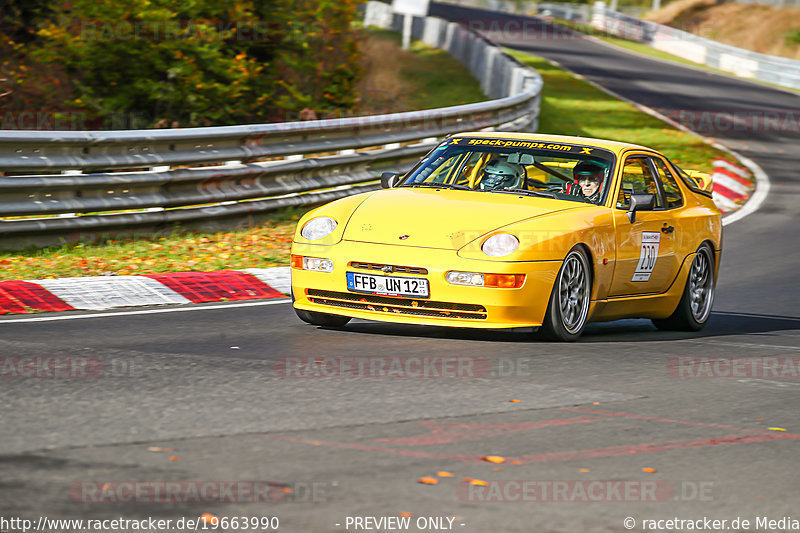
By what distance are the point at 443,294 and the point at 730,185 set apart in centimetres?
1240

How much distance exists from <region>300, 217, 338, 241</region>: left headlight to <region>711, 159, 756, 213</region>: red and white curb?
992 cm

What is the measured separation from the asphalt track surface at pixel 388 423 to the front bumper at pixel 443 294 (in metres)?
0.19

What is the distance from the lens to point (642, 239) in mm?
8953

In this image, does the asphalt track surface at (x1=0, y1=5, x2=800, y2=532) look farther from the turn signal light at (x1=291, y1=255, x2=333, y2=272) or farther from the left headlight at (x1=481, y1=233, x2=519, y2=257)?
the left headlight at (x1=481, y1=233, x2=519, y2=257)

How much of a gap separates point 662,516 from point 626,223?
14.9 feet

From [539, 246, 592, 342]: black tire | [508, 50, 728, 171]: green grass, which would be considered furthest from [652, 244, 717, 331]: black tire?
[508, 50, 728, 171]: green grass

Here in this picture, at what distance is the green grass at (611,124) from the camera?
21.8 meters

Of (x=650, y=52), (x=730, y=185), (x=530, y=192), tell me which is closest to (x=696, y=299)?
(x=530, y=192)

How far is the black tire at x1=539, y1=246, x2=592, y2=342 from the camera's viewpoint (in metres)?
7.91

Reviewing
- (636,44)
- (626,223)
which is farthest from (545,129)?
(636,44)

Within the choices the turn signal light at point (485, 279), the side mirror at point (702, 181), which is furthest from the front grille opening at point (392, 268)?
the side mirror at point (702, 181)

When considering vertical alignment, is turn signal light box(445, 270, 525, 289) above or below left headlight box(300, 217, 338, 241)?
below

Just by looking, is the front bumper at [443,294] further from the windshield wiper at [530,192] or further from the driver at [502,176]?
the driver at [502,176]

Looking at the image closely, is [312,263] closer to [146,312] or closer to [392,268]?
[392,268]
